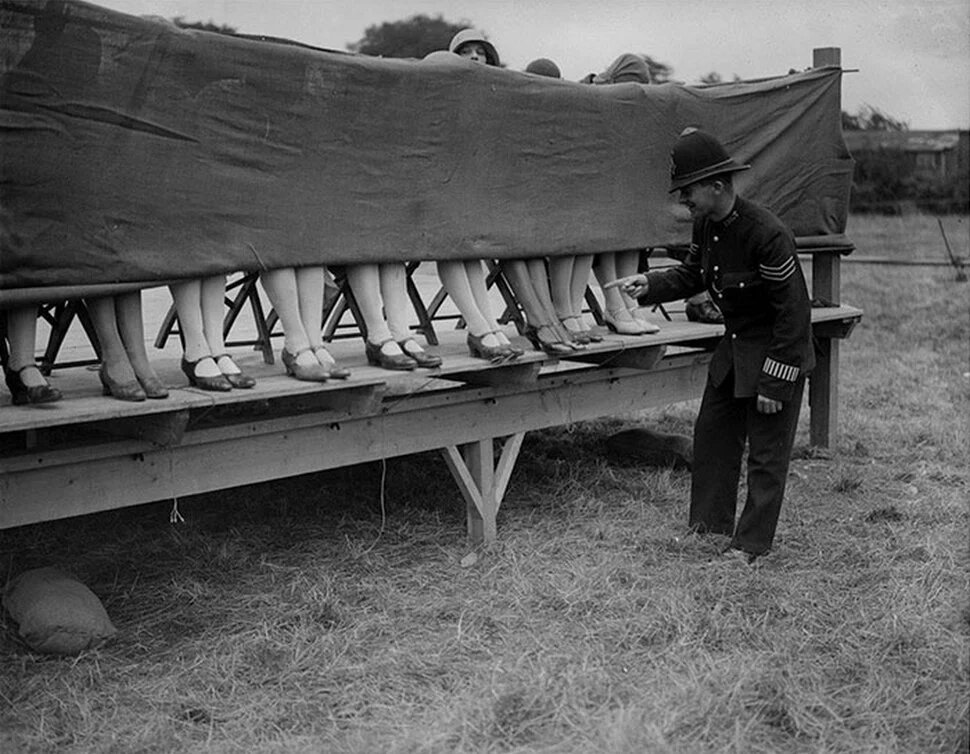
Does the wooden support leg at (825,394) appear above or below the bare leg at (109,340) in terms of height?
below

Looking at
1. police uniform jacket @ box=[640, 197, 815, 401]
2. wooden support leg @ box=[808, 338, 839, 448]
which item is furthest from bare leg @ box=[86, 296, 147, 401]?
wooden support leg @ box=[808, 338, 839, 448]

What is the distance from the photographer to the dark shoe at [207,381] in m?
5.12

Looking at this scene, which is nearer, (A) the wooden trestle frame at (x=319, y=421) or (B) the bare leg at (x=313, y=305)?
(A) the wooden trestle frame at (x=319, y=421)

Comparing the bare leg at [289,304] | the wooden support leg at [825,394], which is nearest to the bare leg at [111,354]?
the bare leg at [289,304]

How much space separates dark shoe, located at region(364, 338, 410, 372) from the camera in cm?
580

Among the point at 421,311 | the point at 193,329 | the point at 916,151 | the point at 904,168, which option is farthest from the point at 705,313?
the point at 916,151

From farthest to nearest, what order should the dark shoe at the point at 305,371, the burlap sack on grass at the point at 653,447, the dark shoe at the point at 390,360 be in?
1. the burlap sack on grass at the point at 653,447
2. the dark shoe at the point at 390,360
3. the dark shoe at the point at 305,371

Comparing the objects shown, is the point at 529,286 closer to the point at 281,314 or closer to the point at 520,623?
the point at 281,314

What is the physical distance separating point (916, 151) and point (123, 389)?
21.8 metres

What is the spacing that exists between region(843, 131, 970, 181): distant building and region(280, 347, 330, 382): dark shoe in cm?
2003

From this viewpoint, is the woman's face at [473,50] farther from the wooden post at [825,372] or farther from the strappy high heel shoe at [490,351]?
the wooden post at [825,372]

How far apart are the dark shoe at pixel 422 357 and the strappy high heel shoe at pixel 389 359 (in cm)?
3

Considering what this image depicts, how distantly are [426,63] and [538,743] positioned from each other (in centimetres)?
318

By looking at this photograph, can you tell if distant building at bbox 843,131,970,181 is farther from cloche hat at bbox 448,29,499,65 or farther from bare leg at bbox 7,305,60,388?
bare leg at bbox 7,305,60,388
